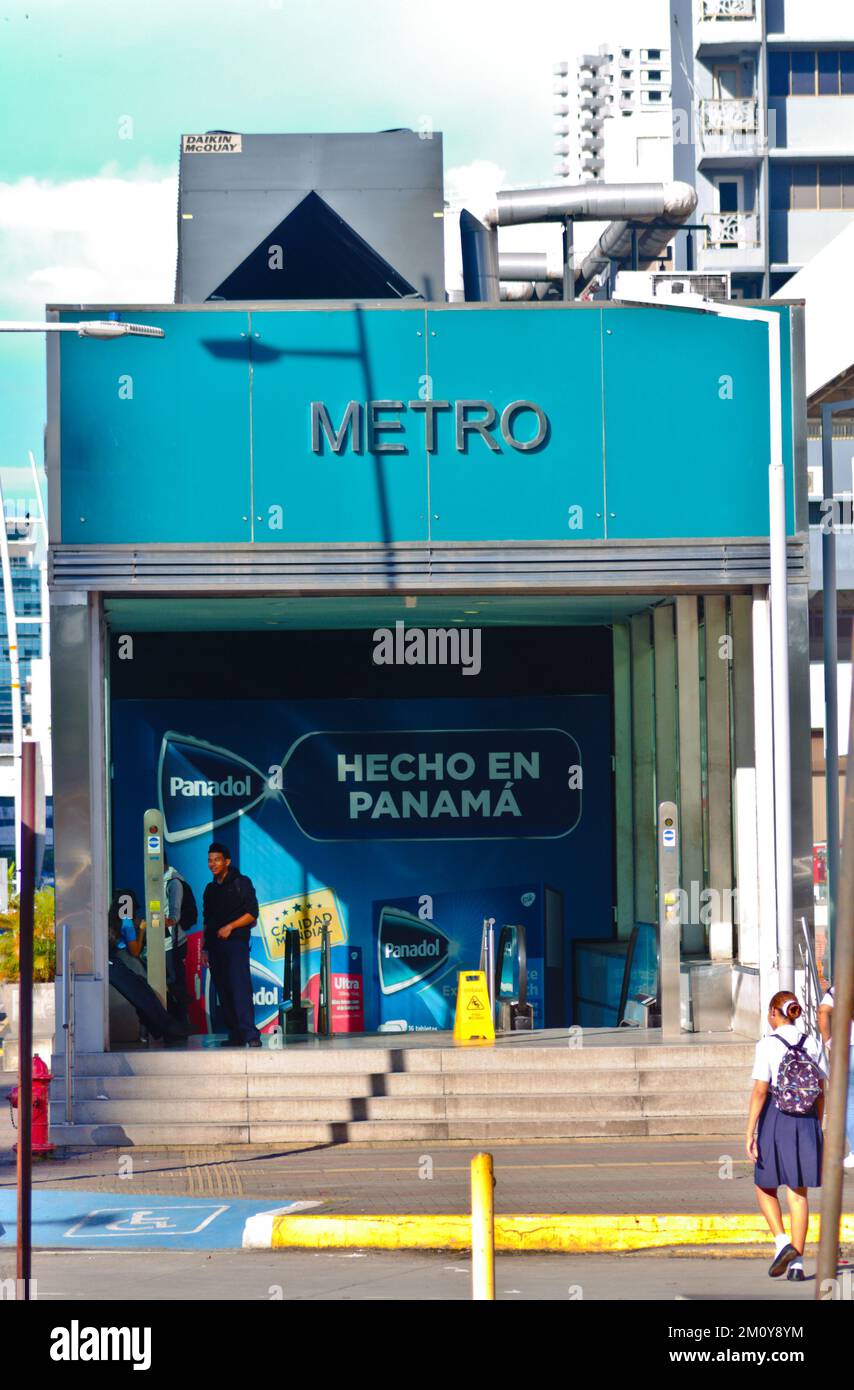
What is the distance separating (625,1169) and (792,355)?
8.64 metres

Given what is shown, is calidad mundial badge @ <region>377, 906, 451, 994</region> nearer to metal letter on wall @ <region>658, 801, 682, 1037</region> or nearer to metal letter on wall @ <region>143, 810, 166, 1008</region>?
metal letter on wall @ <region>143, 810, 166, 1008</region>

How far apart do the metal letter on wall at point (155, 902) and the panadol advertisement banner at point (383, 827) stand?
2.87 meters

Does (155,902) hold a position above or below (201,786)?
below

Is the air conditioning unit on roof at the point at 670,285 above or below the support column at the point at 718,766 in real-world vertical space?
above

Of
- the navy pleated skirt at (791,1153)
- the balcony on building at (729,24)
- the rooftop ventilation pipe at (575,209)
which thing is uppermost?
the balcony on building at (729,24)

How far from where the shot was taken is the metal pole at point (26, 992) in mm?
9867

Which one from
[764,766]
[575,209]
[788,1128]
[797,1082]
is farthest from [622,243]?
[788,1128]

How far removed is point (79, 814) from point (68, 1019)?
6.50ft

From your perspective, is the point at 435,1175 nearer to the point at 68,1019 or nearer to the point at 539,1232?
the point at 539,1232

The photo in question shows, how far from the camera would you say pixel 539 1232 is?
41.6 feet

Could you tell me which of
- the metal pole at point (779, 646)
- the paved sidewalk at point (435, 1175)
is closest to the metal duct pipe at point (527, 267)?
the metal pole at point (779, 646)

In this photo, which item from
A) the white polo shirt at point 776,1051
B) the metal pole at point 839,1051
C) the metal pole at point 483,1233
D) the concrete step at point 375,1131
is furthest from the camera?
the concrete step at point 375,1131

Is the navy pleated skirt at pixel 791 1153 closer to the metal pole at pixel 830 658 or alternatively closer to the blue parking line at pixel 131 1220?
the blue parking line at pixel 131 1220

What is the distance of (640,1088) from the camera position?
18359mm
